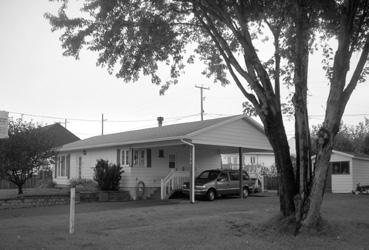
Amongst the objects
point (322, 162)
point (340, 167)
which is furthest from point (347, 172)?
point (322, 162)

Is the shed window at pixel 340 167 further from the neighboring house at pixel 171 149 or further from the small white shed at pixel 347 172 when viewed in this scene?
the neighboring house at pixel 171 149

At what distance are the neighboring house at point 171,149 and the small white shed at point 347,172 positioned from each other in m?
7.50

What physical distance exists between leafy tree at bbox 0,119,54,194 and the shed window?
2026 centimetres

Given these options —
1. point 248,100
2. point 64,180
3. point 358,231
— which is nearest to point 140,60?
point 248,100

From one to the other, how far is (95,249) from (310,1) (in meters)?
7.80

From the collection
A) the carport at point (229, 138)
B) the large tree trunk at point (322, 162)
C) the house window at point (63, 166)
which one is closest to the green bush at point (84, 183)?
the house window at point (63, 166)

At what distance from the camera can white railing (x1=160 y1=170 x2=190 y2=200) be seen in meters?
24.4

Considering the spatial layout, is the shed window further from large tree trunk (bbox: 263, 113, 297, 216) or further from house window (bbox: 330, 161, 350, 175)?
large tree trunk (bbox: 263, 113, 297, 216)

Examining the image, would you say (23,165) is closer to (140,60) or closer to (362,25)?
(140,60)

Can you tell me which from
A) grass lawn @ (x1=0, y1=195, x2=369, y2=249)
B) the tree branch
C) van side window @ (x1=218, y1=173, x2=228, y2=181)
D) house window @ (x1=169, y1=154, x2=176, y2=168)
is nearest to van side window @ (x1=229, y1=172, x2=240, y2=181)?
van side window @ (x1=218, y1=173, x2=228, y2=181)

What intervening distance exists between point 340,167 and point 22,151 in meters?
21.9

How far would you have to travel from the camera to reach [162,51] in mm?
14469

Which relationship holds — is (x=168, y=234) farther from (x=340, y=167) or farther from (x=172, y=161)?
(x=340, y=167)

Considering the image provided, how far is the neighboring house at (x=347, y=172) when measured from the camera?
31500mm
